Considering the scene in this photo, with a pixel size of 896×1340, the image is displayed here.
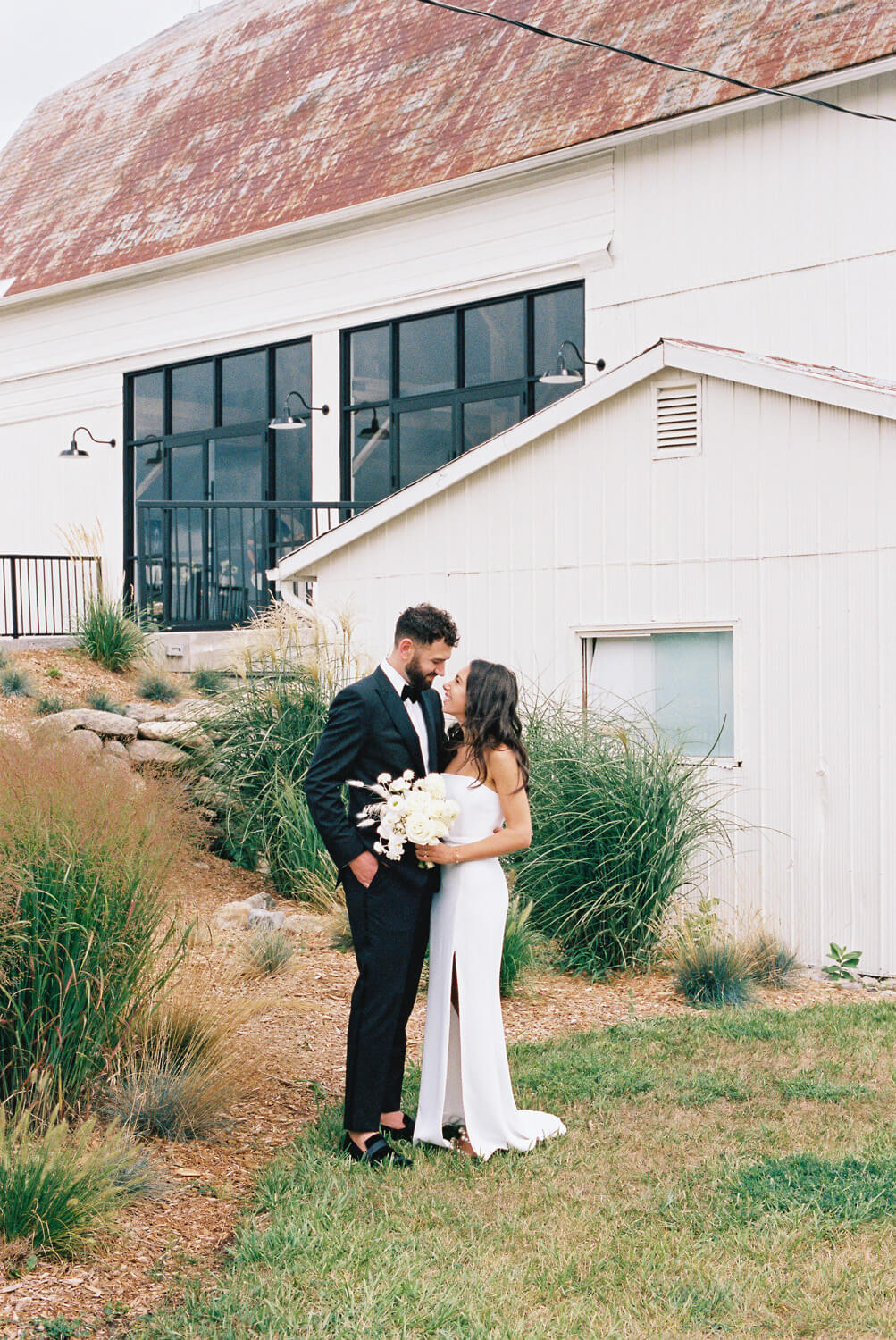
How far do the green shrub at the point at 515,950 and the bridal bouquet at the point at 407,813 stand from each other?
8.93 feet

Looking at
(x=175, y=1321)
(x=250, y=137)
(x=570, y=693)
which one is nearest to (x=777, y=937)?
(x=570, y=693)

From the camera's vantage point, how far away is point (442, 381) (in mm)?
16281

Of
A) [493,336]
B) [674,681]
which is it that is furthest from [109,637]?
[674,681]

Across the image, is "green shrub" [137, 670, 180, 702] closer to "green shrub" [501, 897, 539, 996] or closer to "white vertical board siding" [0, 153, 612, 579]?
"white vertical board siding" [0, 153, 612, 579]

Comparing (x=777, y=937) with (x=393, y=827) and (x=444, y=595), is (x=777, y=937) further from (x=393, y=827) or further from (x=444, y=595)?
(x=393, y=827)

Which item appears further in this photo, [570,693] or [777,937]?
[570,693]

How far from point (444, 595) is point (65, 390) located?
490 inches

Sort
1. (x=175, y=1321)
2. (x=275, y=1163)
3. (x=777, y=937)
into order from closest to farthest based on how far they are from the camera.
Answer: (x=175, y=1321) → (x=275, y=1163) → (x=777, y=937)

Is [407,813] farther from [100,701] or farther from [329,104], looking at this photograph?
[329,104]

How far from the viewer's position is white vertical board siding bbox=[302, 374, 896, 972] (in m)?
8.64

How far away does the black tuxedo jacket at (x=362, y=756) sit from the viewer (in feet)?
16.8

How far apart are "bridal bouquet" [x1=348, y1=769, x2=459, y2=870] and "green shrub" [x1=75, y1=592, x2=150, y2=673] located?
33.8 feet

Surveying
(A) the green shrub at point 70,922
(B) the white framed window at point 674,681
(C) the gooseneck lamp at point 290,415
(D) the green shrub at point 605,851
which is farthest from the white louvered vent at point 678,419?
(C) the gooseneck lamp at point 290,415

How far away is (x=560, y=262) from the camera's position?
15.0 meters
